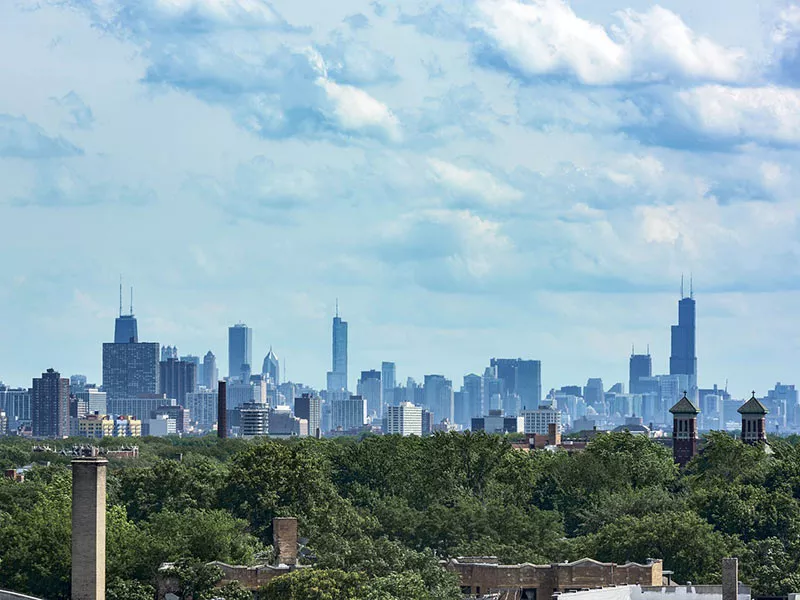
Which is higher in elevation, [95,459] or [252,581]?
[95,459]

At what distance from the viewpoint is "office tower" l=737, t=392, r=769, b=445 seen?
179750 mm

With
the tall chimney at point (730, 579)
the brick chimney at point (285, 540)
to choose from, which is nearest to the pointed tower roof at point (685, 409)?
the brick chimney at point (285, 540)

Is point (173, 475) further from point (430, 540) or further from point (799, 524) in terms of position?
point (799, 524)

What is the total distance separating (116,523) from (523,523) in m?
27.0

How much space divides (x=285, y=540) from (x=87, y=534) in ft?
76.1

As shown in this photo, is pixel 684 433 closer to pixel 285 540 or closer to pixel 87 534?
pixel 285 540

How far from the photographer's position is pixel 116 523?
8675 centimetres

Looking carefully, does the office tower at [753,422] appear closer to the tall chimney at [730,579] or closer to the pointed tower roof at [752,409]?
the pointed tower roof at [752,409]

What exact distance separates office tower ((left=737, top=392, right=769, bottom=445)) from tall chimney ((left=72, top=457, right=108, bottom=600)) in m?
121

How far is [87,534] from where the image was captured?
63656 millimetres

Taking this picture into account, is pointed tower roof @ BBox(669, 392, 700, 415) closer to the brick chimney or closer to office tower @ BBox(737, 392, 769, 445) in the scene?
office tower @ BBox(737, 392, 769, 445)

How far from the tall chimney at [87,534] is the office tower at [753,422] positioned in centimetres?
12141

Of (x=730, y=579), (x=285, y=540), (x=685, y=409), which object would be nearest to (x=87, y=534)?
(x=730, y=579)

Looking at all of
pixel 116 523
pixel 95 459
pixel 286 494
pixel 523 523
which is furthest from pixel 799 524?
pixel 95 459
